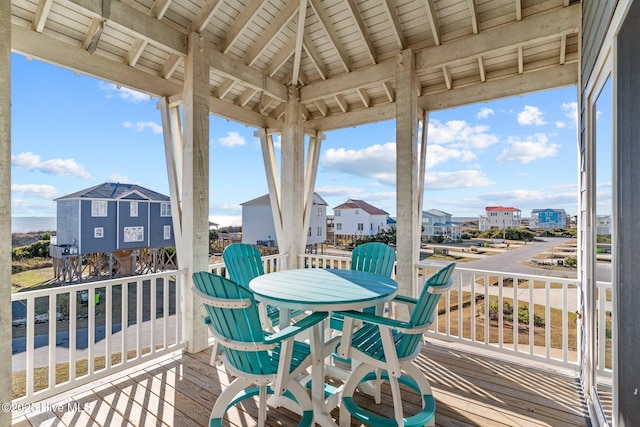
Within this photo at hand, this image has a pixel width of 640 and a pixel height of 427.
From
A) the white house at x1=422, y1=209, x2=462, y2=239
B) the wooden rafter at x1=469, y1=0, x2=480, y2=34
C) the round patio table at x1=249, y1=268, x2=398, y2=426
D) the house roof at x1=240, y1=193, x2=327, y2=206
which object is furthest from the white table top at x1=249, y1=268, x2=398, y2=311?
the wooden rafter at x1=469, y1=0, x2=480, y2=34

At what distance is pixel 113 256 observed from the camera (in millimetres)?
4367

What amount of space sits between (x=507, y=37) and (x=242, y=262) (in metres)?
3.67

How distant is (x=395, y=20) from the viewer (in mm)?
3523

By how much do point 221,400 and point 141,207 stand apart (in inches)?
150

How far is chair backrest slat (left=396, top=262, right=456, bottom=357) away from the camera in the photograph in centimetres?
190

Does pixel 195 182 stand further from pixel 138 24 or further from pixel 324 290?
pixel 324 290

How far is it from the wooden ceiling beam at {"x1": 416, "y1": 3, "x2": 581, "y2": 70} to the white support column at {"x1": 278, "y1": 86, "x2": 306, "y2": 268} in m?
1.99

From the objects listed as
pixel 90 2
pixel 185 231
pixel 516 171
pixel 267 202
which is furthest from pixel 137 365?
pixel 516 171

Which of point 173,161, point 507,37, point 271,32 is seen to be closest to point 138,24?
point 173,161

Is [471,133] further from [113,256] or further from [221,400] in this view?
[113,256]

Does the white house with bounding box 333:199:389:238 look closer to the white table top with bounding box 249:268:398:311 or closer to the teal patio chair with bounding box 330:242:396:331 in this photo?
the teal patio chair with bounding box 330:242:396:331

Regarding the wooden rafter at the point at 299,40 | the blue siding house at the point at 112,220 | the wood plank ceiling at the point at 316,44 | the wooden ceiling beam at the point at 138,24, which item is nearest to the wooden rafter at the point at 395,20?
the wood plank ceiling at the point at 316,44

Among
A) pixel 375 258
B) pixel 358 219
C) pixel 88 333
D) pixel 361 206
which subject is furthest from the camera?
pixel 361 206

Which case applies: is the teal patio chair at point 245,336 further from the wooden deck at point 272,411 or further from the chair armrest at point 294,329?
the wooden deck at point 272,411
